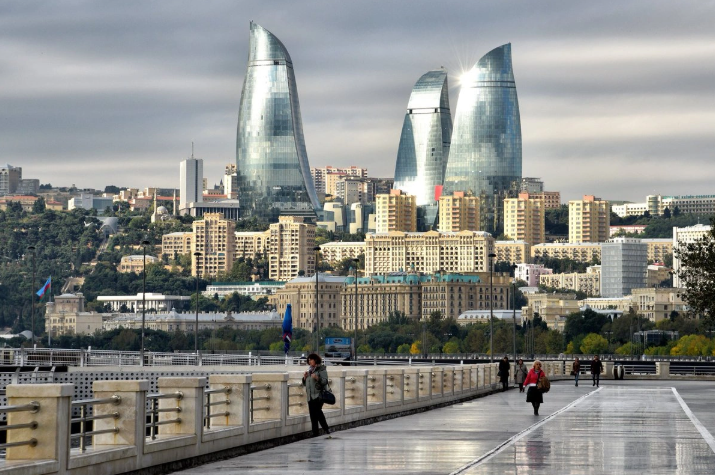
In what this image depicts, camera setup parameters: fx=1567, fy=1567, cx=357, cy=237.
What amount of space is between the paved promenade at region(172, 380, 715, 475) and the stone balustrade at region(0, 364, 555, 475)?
448mm

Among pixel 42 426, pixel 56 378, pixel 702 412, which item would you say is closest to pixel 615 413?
pixel 702 412

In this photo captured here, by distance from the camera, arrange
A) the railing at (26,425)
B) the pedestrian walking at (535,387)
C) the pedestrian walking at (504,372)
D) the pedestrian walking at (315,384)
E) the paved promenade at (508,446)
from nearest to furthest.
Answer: the railing at (26,425) → the paved promenade at (508,446) → the pedestrian walking at (315,384) → the pedestrian walking at (535,387) → the pedestrian walking at (504,372)

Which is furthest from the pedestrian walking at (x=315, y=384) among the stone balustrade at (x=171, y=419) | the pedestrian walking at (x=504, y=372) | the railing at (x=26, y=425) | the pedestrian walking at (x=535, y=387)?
the pedestrian walking at (x=504, y=372)

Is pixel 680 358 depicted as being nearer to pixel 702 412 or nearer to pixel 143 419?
pixel 702 412

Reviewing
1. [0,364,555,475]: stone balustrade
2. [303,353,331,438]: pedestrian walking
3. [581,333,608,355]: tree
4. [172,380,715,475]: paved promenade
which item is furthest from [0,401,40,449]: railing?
[581,333,608,355]: tree

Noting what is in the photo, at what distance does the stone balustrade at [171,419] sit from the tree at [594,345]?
147834mm

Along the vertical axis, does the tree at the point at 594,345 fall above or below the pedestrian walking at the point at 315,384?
above

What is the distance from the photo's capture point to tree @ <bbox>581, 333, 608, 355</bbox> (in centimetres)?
18051

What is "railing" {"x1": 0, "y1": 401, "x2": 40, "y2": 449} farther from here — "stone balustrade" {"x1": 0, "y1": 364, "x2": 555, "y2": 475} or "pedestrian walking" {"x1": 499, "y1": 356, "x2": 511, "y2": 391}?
"pedestrian walking" {"x1": 499, "y1": 356, "x2": 511, "y2": 391}

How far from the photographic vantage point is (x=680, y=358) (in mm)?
157625

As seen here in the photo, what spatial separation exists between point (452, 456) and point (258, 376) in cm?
448

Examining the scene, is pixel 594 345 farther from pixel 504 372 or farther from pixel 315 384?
pixel 315 384

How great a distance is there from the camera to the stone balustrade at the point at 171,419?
17156 millimetres

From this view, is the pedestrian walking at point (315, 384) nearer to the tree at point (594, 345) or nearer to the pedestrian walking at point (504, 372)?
the pedestrian walking at point (504, 372)
